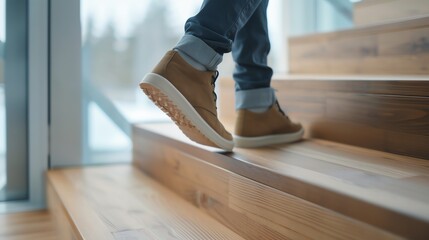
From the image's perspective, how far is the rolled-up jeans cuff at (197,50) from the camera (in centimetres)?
97

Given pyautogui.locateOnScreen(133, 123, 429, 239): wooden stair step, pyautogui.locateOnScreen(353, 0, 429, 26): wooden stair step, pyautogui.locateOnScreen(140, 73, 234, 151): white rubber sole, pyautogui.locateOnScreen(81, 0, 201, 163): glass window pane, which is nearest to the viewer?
pyautogui.locateOnScreen(133, 123, 429, 239): wooden stair step

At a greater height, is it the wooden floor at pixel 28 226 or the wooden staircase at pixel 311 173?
the wooden staircase at pixel 311 173

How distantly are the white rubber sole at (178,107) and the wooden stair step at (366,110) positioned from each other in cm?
38

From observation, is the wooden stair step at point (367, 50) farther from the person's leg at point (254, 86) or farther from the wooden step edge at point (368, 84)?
the person's leg at point (254, 86)

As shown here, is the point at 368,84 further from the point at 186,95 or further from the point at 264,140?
the point at 186,95

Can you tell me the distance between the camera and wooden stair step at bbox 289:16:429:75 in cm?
136

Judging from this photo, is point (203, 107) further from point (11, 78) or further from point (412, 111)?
point (11, 78)

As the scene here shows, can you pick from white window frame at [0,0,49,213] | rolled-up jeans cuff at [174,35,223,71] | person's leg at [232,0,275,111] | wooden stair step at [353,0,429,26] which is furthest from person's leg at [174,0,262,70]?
white window frame at [0,0,49,213]

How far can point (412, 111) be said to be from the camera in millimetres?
1058

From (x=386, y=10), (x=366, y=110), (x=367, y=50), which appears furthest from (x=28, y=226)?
(x=386, y=10)

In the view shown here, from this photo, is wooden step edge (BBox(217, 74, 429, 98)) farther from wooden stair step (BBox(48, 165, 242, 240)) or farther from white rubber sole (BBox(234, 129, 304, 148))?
wooden stair step (BBox(48, 165, 242, 240))

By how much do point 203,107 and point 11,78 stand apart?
950 mm

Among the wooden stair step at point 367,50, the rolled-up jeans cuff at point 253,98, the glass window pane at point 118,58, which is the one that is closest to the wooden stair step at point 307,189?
the rolled-up jeans cuff at point 253,98

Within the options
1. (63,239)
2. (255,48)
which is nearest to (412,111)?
(255,48)
